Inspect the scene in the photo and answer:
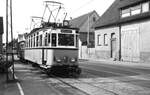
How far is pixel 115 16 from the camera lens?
136 feet

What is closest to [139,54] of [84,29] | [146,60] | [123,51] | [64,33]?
[146,60]

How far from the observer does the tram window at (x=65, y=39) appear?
1564cm

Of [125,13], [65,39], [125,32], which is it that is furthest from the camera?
[125,13]

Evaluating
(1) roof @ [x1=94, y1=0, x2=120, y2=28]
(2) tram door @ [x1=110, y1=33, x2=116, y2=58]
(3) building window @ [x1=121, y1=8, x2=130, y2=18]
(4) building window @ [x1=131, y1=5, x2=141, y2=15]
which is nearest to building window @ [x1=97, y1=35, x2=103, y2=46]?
(1) roof @ [x1=94, y1=0, x2=120, y2=28]

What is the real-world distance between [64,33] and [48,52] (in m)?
1.59

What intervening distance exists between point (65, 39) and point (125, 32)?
2313cm

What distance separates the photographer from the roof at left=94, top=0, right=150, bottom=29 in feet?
113

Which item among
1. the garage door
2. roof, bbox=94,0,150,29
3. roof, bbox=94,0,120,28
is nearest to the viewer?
roof, bbox=94,0,150,29

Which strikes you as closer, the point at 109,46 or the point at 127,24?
the point at 127,24

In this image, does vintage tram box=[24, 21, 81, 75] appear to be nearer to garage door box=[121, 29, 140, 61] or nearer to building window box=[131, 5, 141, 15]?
garage door box=[121, 29, 140, 61]

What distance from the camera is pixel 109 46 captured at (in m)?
42.4

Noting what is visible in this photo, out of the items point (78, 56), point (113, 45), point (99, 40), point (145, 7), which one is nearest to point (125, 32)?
point (113, 45)

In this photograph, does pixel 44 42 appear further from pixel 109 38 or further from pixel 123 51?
pixel 109 38

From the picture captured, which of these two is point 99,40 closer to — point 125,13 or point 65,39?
point 125,13
